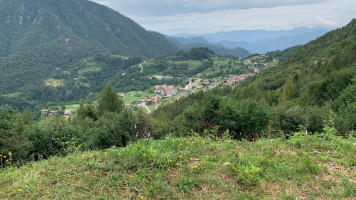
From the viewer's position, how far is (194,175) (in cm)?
428

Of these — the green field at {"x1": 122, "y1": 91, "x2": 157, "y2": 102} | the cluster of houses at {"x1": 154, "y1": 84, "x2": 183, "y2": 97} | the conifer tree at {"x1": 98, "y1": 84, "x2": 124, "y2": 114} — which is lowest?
the green field at {"x1": 122, "y1": 91, "x2": 157, "y2": 102}

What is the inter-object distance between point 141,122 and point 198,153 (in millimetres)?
12472

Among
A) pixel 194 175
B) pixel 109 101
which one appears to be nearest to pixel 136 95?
pixel 109 101

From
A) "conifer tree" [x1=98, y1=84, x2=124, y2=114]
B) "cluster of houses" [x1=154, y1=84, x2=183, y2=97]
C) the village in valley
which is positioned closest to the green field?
the village in valley

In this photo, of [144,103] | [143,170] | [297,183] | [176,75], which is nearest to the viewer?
[297,183]

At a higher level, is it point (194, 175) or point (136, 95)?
point (194, 175)

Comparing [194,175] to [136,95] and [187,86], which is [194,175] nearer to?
[136,95]

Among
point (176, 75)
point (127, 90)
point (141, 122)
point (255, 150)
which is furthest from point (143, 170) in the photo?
point (176, 75)

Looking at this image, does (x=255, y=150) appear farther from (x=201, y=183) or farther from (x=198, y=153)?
(x=201, y=183)

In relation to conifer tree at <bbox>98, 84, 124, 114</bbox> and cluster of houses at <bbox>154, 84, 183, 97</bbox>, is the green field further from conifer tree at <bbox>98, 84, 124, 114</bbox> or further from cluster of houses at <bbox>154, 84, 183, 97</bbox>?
conifer tree at <bbox>98, 84, 124, 114</bbox>

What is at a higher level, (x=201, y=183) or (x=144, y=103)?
(x=201, y=183)

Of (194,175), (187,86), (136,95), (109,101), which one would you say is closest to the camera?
(194,175)

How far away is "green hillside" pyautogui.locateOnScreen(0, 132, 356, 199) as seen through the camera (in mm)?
3756

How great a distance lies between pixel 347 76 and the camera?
28.3 m
